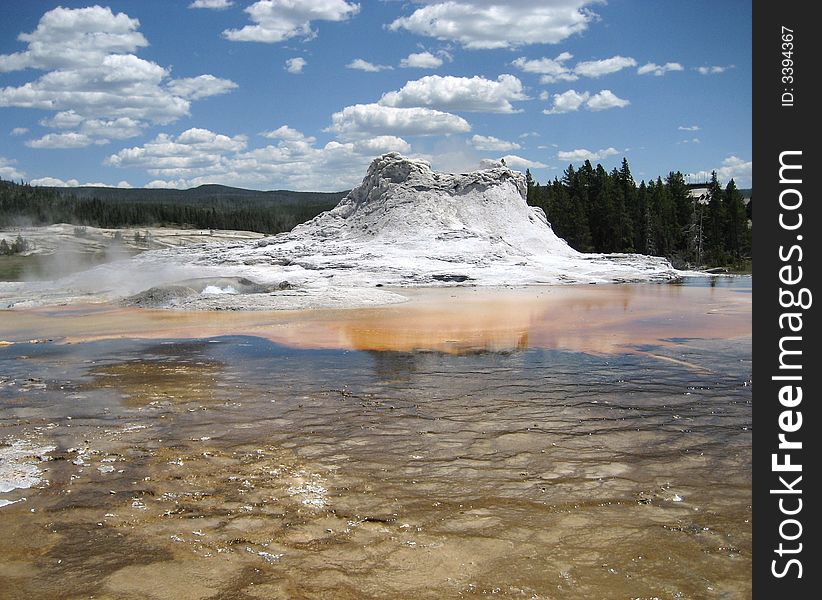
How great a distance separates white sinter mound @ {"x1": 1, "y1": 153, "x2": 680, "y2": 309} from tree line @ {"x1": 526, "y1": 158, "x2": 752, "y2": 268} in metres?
8.24

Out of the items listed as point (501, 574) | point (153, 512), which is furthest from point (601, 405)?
point (153, 512)

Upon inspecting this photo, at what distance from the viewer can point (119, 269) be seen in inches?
1017

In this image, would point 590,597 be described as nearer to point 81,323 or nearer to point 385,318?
point 385,318

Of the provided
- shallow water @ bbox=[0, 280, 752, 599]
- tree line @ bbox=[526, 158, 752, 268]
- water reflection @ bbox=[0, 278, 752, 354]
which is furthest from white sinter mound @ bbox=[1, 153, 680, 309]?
shallow water @ bbox=[0, 280, 752, 599]

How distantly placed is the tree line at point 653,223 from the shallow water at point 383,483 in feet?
107

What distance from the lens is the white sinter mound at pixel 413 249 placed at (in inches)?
928

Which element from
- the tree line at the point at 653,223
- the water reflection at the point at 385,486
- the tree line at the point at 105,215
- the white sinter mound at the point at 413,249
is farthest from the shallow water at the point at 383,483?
the tree line at the point at 105,215
